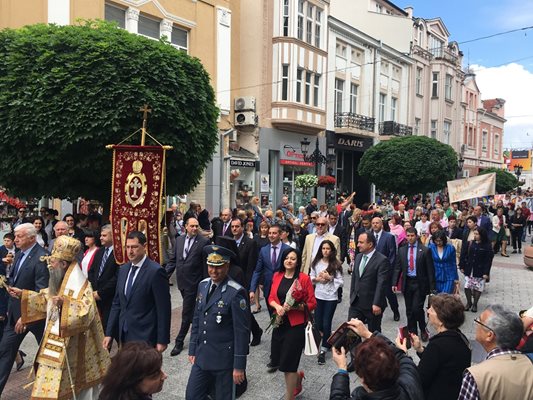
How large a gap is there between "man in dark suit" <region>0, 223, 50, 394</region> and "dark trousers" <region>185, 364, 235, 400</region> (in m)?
1.96

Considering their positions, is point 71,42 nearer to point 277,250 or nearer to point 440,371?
point 277,250

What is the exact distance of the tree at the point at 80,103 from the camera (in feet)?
29.3

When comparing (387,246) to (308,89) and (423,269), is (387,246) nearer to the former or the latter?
(423,269)

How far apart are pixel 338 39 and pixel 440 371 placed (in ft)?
87.1

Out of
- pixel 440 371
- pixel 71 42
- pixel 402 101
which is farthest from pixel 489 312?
pixel 402 101

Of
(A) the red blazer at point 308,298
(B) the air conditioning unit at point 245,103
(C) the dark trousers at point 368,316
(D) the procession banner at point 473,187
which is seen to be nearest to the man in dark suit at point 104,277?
(A) the red blazer at point 308,298

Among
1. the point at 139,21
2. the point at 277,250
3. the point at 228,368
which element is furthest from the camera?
the point at 139,21

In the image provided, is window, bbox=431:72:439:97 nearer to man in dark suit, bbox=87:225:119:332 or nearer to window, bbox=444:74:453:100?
window, bbox=444:74:453:100

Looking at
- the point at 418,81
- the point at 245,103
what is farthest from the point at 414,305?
the point at 418,81

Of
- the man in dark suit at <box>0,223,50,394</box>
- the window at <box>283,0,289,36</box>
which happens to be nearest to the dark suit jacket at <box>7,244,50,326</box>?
the man in dark suit at <box>0,223,50,394</box>

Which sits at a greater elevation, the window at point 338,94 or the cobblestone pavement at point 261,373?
the window at point 338,94

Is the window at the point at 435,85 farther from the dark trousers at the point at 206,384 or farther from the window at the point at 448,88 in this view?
the dark trousers at the point at 206,384

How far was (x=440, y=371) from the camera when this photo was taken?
327 cm

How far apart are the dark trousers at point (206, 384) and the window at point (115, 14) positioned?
582 inches
